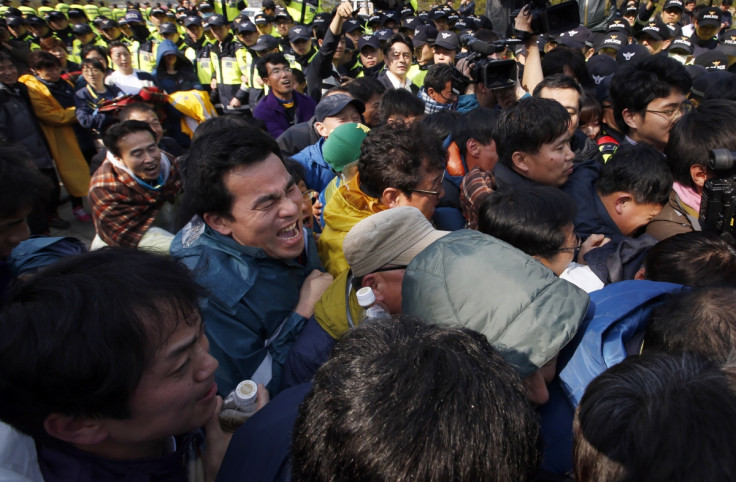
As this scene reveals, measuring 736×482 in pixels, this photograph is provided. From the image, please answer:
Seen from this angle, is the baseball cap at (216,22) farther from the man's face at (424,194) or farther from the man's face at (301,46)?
the man's face at (424,194)

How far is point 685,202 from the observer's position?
88.4 inches

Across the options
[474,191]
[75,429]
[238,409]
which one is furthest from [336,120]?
[75,429]

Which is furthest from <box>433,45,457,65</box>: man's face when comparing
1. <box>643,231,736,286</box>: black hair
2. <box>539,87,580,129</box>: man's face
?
<box>643,231,736,286</box>: black hair

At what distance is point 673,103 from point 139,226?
11.2 ft

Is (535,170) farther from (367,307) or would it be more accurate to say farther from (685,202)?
(367,307)

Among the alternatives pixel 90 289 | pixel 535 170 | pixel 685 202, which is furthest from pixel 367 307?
pixel 685 202

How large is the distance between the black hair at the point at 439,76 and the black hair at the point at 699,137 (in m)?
2.39

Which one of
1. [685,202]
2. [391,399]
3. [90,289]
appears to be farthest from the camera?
[685,202]

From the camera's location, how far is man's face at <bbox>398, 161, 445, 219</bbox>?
2162 mm

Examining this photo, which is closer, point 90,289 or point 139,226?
point 90,289

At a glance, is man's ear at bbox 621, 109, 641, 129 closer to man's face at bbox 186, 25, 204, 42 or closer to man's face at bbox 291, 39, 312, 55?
man's face at bbox 291, 39, 312, 55

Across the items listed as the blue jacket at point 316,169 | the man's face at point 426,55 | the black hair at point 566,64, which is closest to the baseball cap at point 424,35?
the man's face at point 426,55

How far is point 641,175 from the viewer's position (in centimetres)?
214

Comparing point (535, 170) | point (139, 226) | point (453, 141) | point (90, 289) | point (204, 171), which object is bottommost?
point (139, 226)
